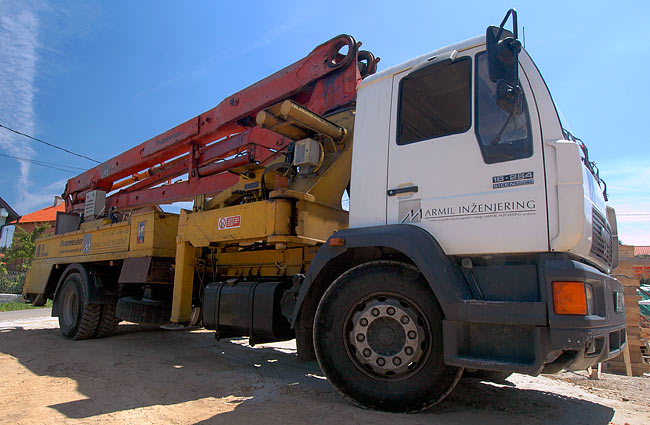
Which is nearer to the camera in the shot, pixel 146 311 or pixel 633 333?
pixel 146 311

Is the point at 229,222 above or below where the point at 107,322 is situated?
above

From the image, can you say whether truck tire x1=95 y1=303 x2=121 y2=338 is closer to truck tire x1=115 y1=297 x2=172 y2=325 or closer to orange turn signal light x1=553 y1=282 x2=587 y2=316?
truck tire x1=115 y1=297 x2=172 y2=325

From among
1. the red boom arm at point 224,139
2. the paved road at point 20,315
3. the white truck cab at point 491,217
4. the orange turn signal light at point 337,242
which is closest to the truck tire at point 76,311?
the red boom arm at point 224,139

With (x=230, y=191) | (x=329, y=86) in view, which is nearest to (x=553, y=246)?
(x=329, y=86)

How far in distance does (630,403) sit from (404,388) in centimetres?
254

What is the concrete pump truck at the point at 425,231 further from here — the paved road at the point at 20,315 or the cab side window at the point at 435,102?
A: the paved road at the point at 20,315

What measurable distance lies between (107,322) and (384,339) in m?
5.78

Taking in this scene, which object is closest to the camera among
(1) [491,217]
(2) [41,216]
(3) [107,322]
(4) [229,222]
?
(1) [491,217]

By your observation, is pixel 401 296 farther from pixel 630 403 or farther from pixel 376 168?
pixel 630 403

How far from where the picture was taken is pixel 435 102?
3396 millimetres

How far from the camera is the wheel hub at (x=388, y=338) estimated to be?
2955 millimetres

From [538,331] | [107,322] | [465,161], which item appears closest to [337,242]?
[465,161]

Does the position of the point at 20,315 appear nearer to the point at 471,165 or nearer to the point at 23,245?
the point at 471,165

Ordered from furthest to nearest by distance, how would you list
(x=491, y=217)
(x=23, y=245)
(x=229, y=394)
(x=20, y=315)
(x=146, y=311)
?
(x=23, y=245)
(x=20, y=315)
(x=146, y=311)
(x=229, y=394)
(x=491, y=217)
